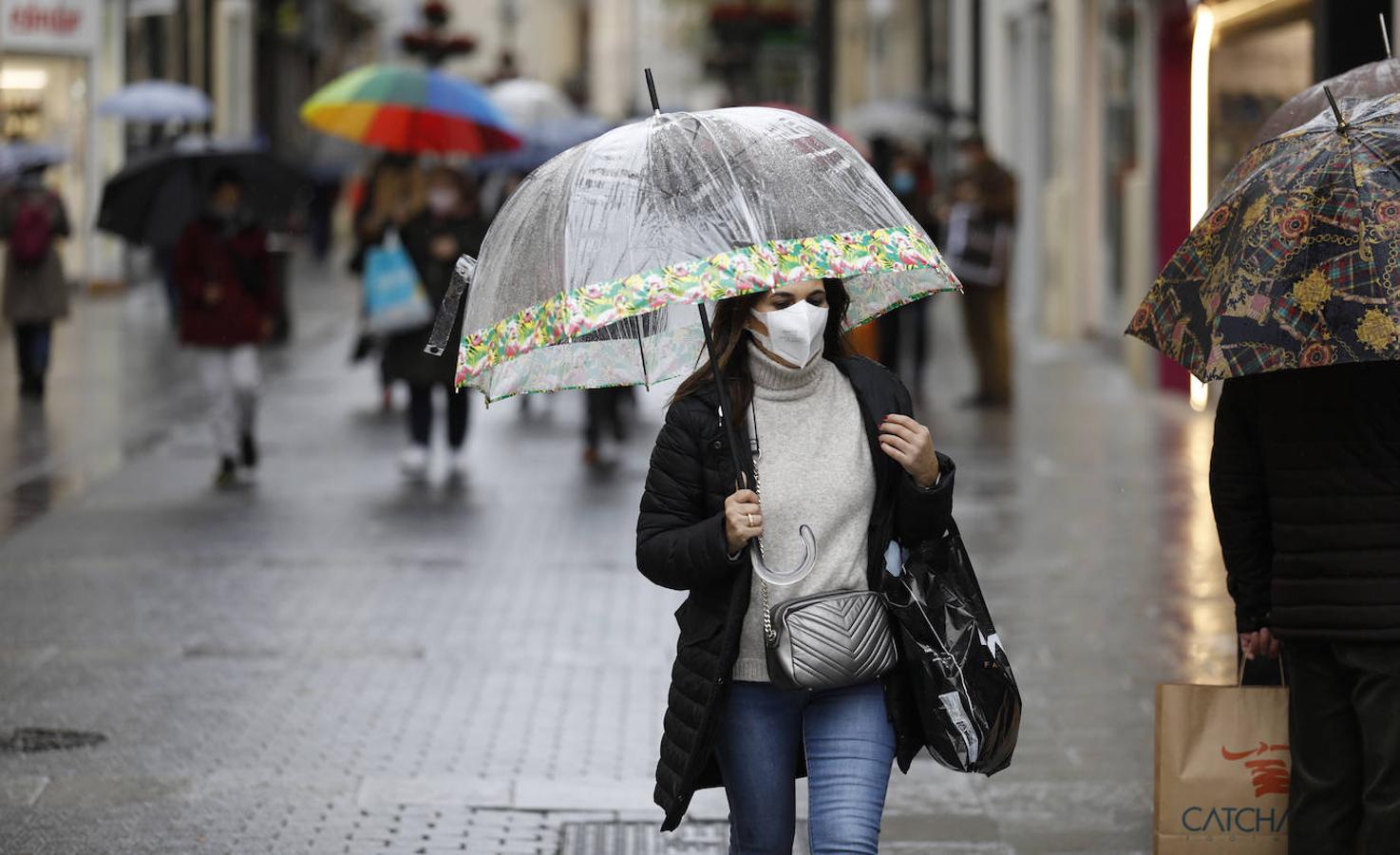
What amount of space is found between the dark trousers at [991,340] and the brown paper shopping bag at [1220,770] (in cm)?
1200

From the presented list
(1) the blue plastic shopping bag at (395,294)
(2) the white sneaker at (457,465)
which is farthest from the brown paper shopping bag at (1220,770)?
(2) the white sneaker at (457,465)

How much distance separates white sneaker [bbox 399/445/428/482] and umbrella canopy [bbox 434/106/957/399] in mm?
8757

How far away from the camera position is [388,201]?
13734mm

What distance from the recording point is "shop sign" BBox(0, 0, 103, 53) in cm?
2805

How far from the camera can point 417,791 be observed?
6.33 meters

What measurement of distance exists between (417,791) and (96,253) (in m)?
24.8

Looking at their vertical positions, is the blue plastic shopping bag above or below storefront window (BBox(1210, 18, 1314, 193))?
below

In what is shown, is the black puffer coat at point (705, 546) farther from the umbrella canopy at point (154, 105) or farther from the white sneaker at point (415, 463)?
the umbrella canopy at point (154, 105)

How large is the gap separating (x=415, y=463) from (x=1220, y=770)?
8944mm

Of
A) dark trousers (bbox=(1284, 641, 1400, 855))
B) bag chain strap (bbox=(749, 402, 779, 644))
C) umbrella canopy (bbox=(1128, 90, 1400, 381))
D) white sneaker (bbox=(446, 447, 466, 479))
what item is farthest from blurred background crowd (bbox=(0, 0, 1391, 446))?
bag chain strap (bbox=(749, 402, 779, 644))

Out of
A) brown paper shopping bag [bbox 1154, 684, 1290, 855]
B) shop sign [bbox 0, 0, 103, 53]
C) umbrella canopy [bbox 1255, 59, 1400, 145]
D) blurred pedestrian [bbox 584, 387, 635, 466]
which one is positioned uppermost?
shop sign [bbox 0, 0, 103, 53]

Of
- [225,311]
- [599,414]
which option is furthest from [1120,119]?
[225,311]

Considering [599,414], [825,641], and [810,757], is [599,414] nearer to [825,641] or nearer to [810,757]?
[810,757]

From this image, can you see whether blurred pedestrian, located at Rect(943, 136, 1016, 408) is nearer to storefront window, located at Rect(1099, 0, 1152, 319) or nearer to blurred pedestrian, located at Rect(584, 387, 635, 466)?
storefront window, located at Rect(1099, 0, 1152, 319)
